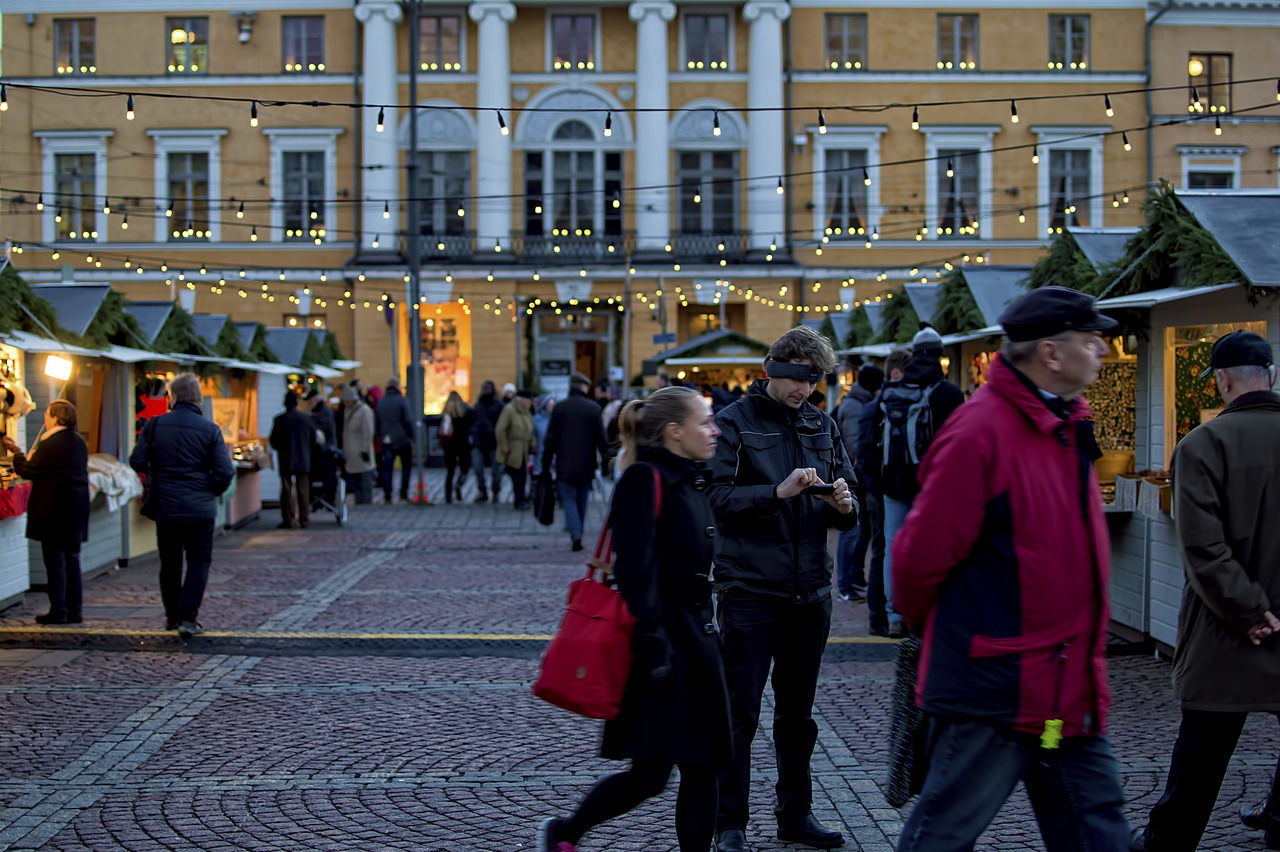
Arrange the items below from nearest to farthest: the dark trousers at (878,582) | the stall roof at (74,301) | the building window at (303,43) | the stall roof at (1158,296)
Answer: the stall roof at (1158,296), the dark trousers at (878,582), the stall roof at (74,301), the building window at (303,43)

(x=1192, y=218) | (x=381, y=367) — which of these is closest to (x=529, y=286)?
(x=381, y=367)

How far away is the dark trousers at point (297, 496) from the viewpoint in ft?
60.3

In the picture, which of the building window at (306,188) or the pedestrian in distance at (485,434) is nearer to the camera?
the pedestrian in distance at (485,434)

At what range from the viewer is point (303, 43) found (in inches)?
1539

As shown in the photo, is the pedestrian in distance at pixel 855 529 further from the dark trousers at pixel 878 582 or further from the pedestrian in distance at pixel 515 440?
the pedestrian in distance at pixel 515 440

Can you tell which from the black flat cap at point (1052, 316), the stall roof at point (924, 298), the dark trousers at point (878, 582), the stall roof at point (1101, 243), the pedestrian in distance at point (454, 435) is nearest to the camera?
the black flat cap at point (1052, 316)

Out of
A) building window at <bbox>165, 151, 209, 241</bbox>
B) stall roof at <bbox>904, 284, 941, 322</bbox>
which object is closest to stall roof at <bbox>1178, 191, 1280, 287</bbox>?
stall roof at <bbox>904, 284, 941, 322</bbox>

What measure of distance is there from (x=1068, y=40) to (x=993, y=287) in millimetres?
26348

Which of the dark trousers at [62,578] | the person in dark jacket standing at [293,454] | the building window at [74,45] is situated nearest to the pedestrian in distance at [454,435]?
the person in dark jacket standing at [293,454]

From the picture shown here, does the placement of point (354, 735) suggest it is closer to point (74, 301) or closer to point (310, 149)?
point (74, 301)

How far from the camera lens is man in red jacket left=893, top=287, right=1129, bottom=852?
11.3ft

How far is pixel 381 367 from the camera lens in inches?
1521

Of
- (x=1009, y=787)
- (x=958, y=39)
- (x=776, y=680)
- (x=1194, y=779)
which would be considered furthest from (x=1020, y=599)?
(x=958, y=39)

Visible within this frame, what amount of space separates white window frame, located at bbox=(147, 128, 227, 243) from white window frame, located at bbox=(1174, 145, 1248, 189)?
2657 centimetres
